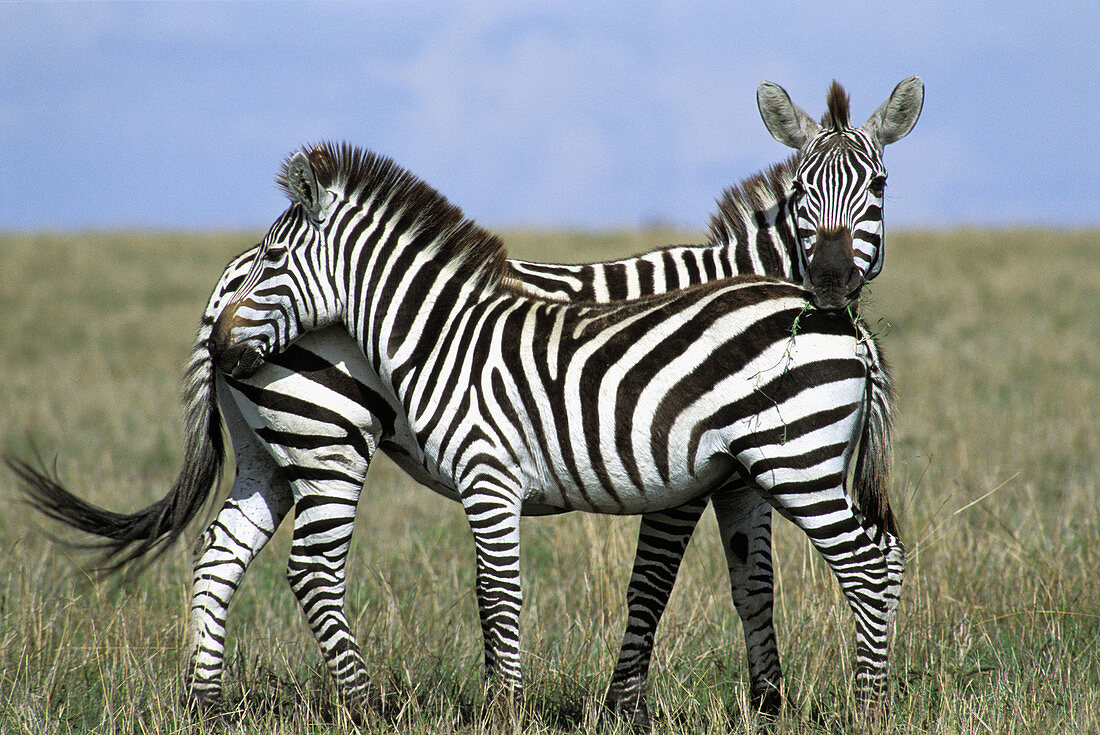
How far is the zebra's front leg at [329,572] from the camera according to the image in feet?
15.6

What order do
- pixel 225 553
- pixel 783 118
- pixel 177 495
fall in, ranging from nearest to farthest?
1. pixel 783 118
2. pixel 225 553
3. pixel 177 495

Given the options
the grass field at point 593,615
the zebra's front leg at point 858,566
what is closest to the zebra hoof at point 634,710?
the grass field at point 593,615

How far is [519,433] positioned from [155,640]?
291 centimetres

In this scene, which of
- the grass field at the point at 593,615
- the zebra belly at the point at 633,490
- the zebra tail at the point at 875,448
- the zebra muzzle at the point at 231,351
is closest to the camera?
the zebra belly at the point at 633,490

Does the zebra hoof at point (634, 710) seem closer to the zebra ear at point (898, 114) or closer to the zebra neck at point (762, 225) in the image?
the zebra neck at point (762, 225)

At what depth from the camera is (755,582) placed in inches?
182

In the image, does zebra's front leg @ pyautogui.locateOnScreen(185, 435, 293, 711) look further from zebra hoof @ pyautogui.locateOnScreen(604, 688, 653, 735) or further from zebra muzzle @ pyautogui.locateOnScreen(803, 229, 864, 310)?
zebra muzzle @ pyautogui.locateOnScreen(803, 229, 864, 310)

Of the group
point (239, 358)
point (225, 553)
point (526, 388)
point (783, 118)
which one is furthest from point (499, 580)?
point (783, 118)

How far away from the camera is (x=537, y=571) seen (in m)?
6.96

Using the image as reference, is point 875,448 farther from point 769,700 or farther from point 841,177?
point 769,700

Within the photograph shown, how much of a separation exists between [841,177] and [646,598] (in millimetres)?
2184

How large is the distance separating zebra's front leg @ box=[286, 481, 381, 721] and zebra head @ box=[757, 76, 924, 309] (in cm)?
250

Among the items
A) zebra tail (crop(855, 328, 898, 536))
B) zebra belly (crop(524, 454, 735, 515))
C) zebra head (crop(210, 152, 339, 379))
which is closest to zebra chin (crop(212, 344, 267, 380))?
zebra head (crop(210, 152, 339, 379))

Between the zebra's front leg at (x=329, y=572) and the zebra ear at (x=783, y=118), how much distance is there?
9.25ft
